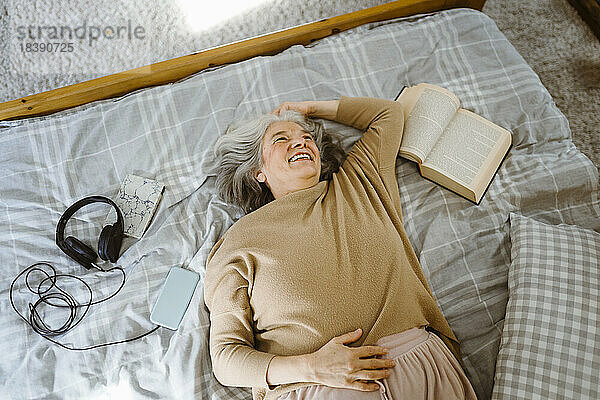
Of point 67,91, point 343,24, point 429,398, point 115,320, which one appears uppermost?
point 67,91

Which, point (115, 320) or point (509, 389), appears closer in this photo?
point (509, 389)

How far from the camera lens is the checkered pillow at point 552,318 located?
1.18m

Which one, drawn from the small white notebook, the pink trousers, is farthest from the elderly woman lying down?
the small white notebook

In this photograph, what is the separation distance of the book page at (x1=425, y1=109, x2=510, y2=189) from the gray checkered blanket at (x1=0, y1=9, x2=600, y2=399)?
0.21ft

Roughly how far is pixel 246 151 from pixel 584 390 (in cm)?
97

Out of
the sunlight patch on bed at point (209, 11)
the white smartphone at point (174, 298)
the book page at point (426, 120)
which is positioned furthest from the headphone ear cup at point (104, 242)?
the sunlight patch on bed at point (209, 11)

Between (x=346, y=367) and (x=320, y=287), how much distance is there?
0.61 ft

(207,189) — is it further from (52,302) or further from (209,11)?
(209,11)

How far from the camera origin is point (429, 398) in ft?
3.73

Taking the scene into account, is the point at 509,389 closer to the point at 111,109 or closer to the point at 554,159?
the point at 554,159

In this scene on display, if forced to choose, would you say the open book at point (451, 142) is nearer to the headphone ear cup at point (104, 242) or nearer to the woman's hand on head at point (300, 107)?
the woman's hand on head at point (300, 107)

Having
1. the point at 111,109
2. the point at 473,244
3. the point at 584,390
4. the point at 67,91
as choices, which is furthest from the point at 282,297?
the point at 67,91

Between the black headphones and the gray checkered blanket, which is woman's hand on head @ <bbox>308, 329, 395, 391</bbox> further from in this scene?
the black headphones

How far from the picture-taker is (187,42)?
208cm
